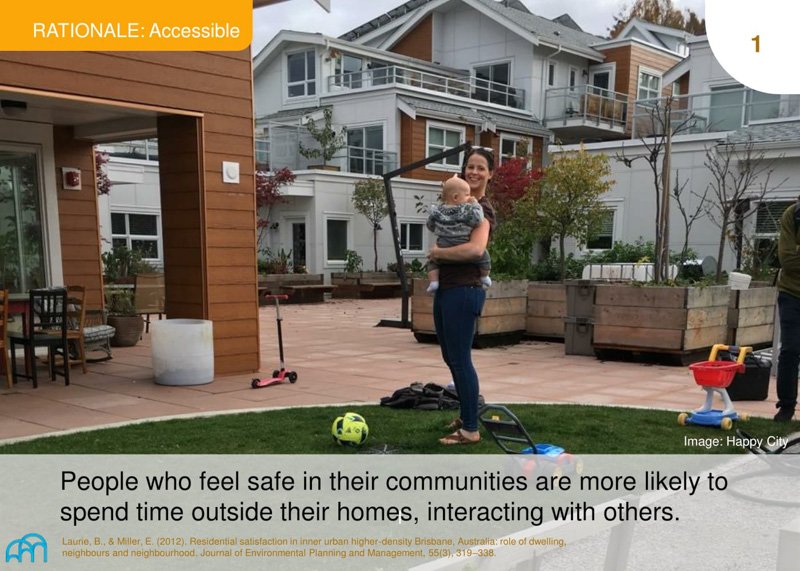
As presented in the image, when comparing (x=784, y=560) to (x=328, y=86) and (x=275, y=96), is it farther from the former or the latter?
(x=275, y=96)

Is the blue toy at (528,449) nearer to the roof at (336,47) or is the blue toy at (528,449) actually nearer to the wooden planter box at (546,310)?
the wooden planter box at (546,310)

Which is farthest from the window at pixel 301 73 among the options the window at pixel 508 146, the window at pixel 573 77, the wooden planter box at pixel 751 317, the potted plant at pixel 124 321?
the wooden planter box at pixel 751 317

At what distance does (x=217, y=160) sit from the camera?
6797 mm

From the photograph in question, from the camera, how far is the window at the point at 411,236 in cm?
2175

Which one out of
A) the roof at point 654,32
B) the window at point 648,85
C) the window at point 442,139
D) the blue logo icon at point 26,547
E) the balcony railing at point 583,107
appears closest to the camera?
the blue logo icon at point 26,547

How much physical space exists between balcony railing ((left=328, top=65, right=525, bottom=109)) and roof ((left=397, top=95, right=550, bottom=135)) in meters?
0.90

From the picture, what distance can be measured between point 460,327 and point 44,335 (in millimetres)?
4384

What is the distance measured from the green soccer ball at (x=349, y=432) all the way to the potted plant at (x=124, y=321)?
5806mm

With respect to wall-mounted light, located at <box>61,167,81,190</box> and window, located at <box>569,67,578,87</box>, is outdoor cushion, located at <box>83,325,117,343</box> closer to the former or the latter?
wall-mounted light, located at <box>61,167,81,190</box>

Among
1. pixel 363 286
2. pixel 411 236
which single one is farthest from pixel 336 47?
pixel 363 286

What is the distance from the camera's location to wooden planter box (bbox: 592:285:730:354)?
Result: 25.3 ft

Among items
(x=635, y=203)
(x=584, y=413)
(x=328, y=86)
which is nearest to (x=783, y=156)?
(x=635, y=203)

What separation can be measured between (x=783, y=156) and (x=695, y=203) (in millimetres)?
2312

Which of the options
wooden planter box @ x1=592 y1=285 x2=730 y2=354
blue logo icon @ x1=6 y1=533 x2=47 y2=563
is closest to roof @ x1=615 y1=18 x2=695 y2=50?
wooden planter box @ x1=592 y1=285 x2=730 y2=354
